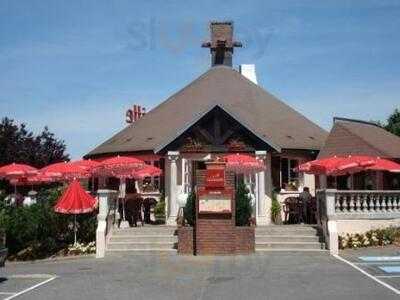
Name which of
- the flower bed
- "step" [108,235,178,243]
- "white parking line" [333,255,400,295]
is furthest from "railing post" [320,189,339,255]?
"step" [108,235,178,243]

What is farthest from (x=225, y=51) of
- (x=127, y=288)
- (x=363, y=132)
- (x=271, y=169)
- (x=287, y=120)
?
(x=127, y=288)

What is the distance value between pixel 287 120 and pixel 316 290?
785 inches

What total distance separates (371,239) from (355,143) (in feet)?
28.7

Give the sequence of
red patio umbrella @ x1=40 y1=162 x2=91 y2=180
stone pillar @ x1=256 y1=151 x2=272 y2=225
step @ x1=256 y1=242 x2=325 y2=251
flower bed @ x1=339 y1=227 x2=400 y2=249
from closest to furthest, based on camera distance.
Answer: step @ x1=256 y1=242 x2=325 y2=251 → flower bed @ x1=339 y1=227 x2=400 y2=249 → red patio umbrella @ x1=40 y1=162 x2=91 y2=180 → stone pillar @ x1=256 y1=151 x2=272 y2=225

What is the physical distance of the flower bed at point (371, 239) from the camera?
2078 cm

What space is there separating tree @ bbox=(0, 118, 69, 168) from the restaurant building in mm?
9002

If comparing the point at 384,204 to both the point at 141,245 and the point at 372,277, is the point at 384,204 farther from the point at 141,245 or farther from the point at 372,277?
the point at 372,277

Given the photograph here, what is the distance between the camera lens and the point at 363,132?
100 ft

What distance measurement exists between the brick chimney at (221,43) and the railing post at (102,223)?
54.7ft

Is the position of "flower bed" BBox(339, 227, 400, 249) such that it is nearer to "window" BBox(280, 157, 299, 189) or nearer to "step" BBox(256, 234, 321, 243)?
"step" BBox(256, 234, 321, 243)

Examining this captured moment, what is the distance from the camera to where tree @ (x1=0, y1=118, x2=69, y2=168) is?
132 ft

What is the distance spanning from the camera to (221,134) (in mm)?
26000

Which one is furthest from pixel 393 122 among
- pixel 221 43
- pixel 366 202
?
pixel 366 202

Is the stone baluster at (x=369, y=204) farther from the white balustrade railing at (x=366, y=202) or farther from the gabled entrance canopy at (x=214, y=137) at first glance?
the gabled entrance canopy at (x=214, y=137)
